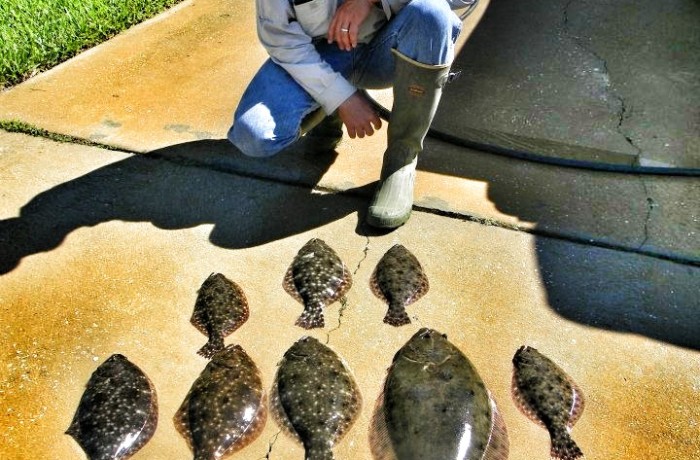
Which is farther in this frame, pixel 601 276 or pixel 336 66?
pixel 336 66

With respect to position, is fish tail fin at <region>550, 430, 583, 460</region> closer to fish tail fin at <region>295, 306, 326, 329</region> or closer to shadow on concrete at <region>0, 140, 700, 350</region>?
shadow on concrete at <region>0, 140, 700, 350</region>

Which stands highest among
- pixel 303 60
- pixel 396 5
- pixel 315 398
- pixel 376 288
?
pixel 396 5

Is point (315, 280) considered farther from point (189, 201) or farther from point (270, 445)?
point (189, 201)

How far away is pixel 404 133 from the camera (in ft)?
11.0

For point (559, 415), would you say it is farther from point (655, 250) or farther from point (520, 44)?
point (520, 44)

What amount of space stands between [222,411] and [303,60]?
1.67 m

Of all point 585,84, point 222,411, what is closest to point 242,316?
point 222,411

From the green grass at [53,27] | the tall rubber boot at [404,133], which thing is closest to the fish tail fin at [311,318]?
the tall rubber boot at [404,133]

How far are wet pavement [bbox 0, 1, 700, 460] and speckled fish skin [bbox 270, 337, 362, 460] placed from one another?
59 mm

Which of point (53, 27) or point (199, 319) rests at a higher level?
point (53, 27)

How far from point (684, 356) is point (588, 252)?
2.27 ft

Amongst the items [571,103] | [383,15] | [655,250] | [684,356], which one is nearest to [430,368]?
[684,356]

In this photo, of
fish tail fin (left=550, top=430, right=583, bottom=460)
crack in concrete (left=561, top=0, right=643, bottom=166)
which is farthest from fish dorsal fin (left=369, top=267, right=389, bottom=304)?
crack in concrete (left=561, top=0, right=643, bottom=166)

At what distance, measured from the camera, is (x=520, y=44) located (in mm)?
4930
